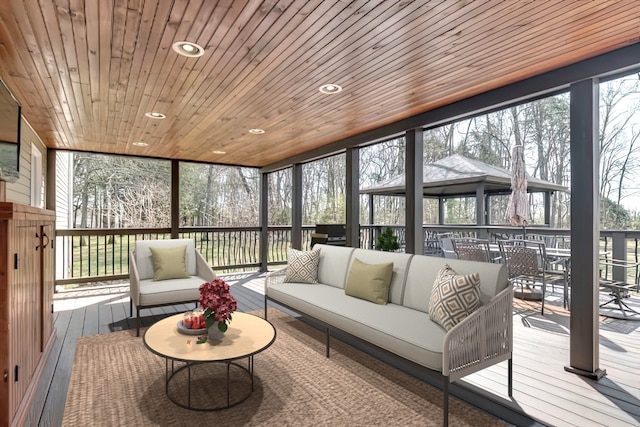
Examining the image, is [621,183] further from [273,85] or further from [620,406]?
[273,85]

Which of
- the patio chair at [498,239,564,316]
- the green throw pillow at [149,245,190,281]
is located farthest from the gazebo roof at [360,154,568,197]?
the green throw pillow at [149,245,190,281]

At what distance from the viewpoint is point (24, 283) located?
87.5 inches

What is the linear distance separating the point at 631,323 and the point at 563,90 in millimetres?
2917

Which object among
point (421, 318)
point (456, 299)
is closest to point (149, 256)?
point (421, 318)

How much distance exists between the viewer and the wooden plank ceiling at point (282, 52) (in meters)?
1.97

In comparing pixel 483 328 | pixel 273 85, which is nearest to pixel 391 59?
pixel 273 85

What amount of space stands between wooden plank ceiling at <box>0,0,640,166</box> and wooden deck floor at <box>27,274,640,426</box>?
2.46 m

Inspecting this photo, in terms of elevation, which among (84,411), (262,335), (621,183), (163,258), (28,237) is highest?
(621,183)

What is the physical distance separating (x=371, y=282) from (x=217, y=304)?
4.74ft

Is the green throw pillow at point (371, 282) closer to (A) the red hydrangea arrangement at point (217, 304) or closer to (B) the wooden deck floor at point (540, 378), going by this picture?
(B) the wooden deck floor at point (540, 378)

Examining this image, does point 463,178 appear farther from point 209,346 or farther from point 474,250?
point 209,346

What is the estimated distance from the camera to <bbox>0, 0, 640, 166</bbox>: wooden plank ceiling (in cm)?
197

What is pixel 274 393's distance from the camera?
2430 mm

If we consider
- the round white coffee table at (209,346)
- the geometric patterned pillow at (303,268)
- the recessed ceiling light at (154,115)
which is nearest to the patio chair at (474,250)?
the geometric patterned pillow at (303,268)
